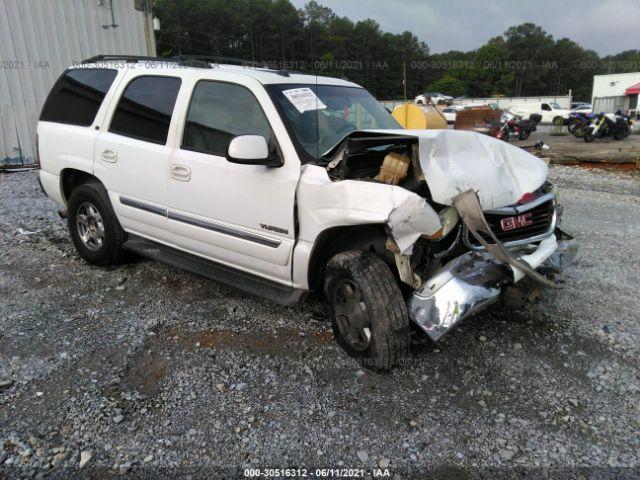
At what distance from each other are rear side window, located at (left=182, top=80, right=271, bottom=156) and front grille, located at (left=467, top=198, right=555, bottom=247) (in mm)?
1526

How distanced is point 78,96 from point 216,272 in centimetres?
240

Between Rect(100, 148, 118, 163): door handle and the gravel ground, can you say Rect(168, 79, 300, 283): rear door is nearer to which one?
the gravel ground

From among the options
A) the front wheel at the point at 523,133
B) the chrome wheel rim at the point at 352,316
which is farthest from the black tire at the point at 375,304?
the front wheel at the point at 523,133

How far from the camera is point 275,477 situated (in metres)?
2.18

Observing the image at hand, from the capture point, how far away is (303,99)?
11.4ft

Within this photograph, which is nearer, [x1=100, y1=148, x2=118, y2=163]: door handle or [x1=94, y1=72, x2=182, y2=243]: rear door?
[x1=94, y1=72, x2=182, y2=243]: rear door

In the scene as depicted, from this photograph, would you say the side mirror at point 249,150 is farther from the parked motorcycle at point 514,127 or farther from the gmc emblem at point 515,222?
the parked motorcycle at point 514,127

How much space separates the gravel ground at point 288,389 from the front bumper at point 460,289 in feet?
1.46

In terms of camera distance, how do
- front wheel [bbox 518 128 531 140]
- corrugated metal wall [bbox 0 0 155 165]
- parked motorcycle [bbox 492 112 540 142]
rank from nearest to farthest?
corrugated metal wall [bbox 0 0 155 165] → parked motorcycle [bbox 492 112 540 142] → front wheel [bbox 518 128 531 140]

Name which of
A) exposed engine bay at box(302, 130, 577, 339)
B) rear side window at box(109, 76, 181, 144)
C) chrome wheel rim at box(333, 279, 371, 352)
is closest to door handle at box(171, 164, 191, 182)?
rear side window at box(109, 76, 181, 144)

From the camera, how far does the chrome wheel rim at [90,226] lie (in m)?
4.51

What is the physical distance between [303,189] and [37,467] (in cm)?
197

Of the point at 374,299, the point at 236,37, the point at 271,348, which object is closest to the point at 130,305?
the point at 271,348

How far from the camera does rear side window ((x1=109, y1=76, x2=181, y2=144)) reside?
3.82 metres
